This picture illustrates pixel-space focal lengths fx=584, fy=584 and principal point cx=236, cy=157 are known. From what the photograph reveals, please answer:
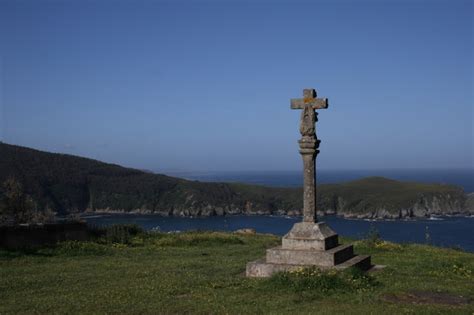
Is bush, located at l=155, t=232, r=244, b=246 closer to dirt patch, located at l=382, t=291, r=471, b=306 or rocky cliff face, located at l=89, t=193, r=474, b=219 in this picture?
dirt patch, located at l=382, t=291, r=471, b=306

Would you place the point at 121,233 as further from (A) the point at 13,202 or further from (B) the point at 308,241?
(A) the point at 13,202

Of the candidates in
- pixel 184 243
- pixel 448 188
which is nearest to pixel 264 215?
pixel 448 188

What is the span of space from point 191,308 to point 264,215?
123199 millimetres

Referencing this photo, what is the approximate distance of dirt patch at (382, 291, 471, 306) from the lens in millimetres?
9586

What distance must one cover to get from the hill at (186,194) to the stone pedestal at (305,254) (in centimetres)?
8913

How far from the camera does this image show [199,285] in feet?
37.6

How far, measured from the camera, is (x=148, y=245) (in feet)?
67.3

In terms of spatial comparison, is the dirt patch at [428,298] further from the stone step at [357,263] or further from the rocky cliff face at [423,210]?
the rocky cliff face at [423,210]

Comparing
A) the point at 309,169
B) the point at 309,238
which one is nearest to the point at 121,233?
the point at 309,169

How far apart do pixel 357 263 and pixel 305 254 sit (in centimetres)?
128

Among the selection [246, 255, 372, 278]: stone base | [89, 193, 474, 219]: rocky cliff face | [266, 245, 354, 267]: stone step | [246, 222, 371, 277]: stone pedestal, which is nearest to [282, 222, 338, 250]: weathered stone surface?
[246, 222, 371, 277]: stone pedestal

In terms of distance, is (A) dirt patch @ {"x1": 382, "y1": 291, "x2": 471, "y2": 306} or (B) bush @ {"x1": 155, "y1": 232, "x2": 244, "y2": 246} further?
(B) bush @ {"x1": 155, "y1": 232, "x2": 244, "y2": 246}

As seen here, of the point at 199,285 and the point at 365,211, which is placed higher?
the point at 199,285

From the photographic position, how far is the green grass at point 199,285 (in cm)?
930
